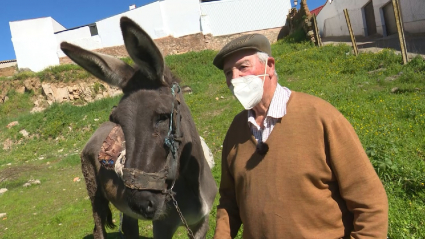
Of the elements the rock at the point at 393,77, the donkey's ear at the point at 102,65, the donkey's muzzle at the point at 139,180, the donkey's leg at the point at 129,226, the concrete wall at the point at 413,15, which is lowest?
the donkey's leg at the point at 129,226

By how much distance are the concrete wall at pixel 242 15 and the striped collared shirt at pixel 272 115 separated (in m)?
28.9

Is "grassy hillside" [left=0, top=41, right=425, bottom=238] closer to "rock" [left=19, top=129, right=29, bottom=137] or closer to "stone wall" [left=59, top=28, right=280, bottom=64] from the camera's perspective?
"rock" [left=19, top=129, right=29, bottom=137]

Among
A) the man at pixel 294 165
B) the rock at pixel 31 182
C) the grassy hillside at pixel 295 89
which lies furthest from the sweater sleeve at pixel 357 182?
the rock at pixel 31 182

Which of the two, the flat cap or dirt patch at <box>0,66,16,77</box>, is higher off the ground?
dirt patch at <box>0,66,16,77</box>

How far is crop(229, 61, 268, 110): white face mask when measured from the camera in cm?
177

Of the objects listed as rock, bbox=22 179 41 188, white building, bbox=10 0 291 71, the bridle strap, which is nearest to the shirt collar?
the bridle strap

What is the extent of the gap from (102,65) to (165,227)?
169 cm

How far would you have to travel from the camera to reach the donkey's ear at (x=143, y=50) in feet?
7.18

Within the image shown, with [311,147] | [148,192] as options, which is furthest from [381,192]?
[148,192]

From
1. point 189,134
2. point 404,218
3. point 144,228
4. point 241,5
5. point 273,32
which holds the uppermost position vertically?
point 241,5

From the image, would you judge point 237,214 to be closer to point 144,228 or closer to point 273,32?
point 144,228

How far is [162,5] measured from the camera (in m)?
29.8

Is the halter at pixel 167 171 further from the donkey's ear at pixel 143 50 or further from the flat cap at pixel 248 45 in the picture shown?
the flat cap at pixel 248 45

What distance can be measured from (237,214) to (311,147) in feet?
2.47
